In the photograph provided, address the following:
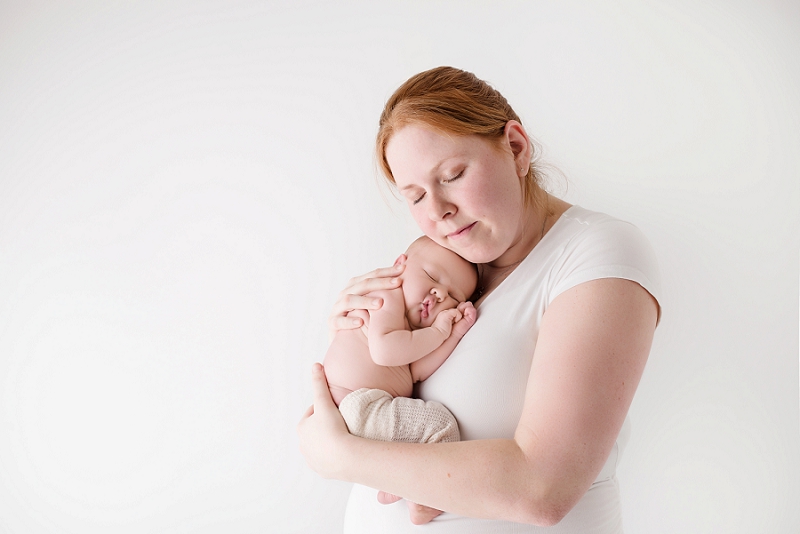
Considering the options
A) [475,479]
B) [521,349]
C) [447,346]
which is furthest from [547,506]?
[447,346]

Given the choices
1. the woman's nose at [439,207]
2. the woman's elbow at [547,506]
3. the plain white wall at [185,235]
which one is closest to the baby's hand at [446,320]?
the woman's nose at [439,207]

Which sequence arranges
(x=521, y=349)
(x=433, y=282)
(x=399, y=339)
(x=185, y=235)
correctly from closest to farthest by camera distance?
1. (x=521, y=349)
2. (x=399, y=339)
3. (x=433, y=282)
4. (x=185, y=235)

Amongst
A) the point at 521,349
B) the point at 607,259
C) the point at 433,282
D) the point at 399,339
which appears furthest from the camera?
the point at 433,282

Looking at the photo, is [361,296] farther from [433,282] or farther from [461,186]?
[461,186]

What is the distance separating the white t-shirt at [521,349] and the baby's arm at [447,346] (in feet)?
0.10

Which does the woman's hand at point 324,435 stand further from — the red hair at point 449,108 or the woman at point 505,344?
the red hair at point 449,108

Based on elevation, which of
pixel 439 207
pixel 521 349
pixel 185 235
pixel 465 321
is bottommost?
pixel 521 349

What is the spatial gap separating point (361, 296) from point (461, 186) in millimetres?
418

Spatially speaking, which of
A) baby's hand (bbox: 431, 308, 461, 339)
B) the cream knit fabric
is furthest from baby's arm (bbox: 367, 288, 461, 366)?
the cream knit fabric

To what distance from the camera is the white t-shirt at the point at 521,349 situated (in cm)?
120

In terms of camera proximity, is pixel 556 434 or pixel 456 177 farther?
pixel 456 177

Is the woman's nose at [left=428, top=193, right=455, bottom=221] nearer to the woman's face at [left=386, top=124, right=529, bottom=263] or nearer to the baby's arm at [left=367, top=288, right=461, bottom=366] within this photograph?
the woman's face at [left=386, top=124, right=529, bottom=263]

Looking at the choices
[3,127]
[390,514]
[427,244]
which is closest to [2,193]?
[3,127]

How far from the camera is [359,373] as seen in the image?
1.45 metres
